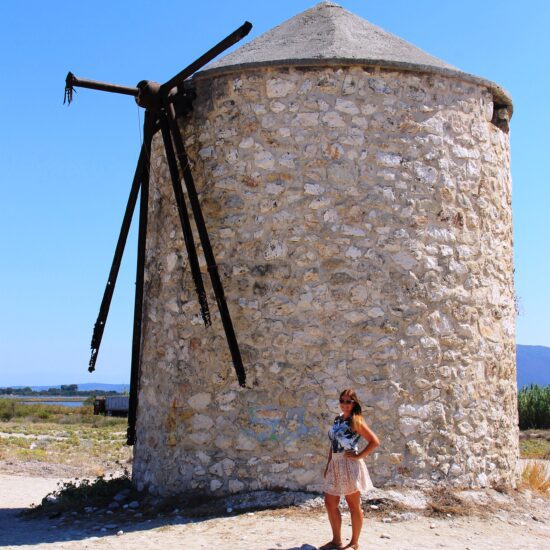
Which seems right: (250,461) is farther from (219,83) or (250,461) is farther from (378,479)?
(219,83)

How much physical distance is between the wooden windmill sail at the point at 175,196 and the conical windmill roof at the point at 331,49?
46 centimetres

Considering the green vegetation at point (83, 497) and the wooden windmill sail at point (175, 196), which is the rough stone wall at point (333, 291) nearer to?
the wooden windmill sail at point (175, 196)

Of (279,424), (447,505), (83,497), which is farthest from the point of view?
(83,497)

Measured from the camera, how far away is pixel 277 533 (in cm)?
658

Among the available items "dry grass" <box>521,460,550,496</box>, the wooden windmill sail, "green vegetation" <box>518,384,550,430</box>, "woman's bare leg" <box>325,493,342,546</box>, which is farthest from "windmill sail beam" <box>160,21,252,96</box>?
"green vegetation" <box>518,384,550,430</box>

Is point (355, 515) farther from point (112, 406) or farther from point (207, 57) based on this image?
point (112, 406)

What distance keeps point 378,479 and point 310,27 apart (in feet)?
16.9

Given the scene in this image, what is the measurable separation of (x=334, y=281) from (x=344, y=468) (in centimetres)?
218

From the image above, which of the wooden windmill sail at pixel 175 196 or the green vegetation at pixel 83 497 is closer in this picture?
the wooden windmill sail at pixel 175 196

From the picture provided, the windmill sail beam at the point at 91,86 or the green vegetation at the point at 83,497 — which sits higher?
the windmill sail beam at the point at 91,86

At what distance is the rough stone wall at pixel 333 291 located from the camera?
7637 millimetres

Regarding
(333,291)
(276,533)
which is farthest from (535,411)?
(276,533)

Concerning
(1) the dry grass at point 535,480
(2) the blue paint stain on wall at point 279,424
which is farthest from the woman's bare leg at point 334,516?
(1) the dry grass at point 535,480

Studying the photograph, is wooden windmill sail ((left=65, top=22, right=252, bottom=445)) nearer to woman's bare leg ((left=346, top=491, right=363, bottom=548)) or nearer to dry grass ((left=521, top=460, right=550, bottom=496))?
woman's bare leg ((left=346, top=491, right=363, bottom=548))
